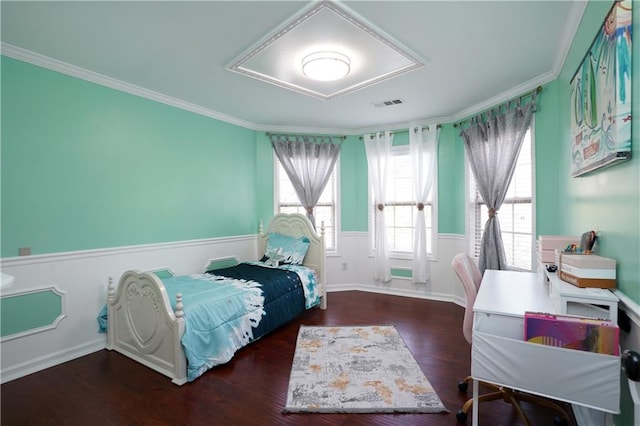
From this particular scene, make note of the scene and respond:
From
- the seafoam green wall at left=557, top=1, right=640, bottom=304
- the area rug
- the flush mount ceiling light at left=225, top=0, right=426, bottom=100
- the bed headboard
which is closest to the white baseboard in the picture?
the bed headboard

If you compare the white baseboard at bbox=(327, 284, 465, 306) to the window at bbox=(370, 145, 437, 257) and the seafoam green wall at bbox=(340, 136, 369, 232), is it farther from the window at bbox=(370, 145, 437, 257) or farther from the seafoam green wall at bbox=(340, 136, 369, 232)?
the seafoam green wall at bbox=(340, 136, 369, 232)

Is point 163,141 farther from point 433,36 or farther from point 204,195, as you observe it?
point 433,36

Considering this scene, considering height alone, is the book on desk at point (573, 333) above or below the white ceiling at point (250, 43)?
below

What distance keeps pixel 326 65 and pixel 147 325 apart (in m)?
2.64

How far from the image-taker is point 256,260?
439 centimetres

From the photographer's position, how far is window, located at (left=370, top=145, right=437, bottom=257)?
430 centimetres

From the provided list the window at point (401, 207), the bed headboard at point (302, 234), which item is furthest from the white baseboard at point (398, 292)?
the bed headboard at point (302, 234)

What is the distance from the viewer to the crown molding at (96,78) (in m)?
2.29

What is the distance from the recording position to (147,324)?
239 cm

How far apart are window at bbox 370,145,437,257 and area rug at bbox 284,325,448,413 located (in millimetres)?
1638

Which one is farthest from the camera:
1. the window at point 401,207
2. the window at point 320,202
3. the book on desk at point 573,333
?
the window at point 320,202

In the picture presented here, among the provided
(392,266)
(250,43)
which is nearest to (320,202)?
(392,266)

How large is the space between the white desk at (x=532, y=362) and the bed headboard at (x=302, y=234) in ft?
7.80

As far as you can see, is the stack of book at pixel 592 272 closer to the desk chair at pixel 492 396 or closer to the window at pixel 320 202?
the desk chair at pixel 492 396
